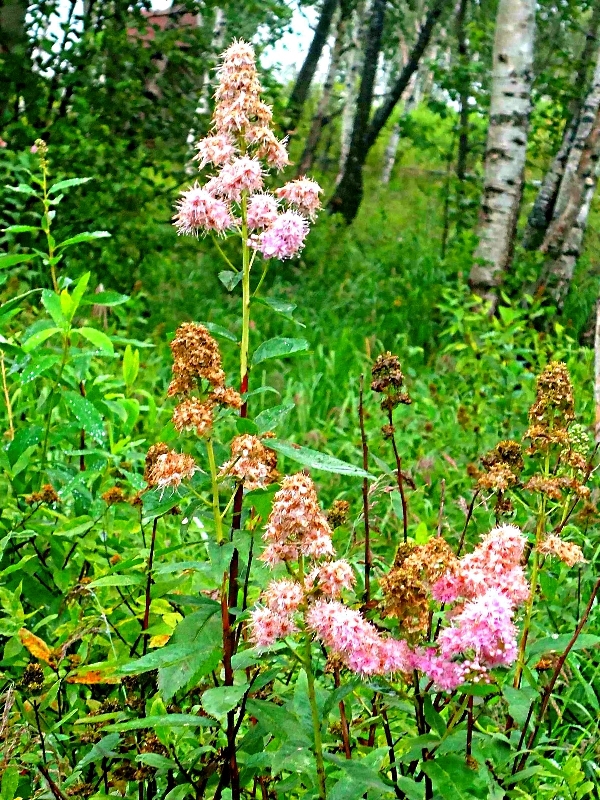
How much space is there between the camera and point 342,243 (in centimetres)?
950

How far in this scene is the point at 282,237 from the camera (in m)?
1.49

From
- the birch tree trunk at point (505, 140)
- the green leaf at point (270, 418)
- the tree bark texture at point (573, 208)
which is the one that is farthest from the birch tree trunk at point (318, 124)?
the green leaf at point (270, 418)

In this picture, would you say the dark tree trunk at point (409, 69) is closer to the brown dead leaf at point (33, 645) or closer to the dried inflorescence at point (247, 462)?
the brown dead leaf at point (33, 645)

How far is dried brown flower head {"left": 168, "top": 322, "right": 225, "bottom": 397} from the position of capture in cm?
127

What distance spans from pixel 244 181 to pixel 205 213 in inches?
3.7

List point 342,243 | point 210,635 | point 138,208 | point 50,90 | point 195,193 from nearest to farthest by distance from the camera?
point 210,635 < point 195,193 < point 50,90 < point 138,208 < point 342,243

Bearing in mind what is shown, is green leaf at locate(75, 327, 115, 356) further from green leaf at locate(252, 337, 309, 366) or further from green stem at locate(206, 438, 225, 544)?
green stem at locate(206, 438, 225, 544)

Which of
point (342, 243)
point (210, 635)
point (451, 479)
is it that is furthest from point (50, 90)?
point (210, 635)

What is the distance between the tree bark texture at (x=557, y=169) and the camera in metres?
7.98

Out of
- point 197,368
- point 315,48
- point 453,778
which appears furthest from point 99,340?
point 315,48

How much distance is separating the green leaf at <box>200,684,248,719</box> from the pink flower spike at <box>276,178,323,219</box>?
852 millimetres

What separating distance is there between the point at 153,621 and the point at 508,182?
520 centimetres

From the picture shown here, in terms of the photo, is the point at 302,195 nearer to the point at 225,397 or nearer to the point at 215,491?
the point at 225,397

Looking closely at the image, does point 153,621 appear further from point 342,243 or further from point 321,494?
point 342,243
